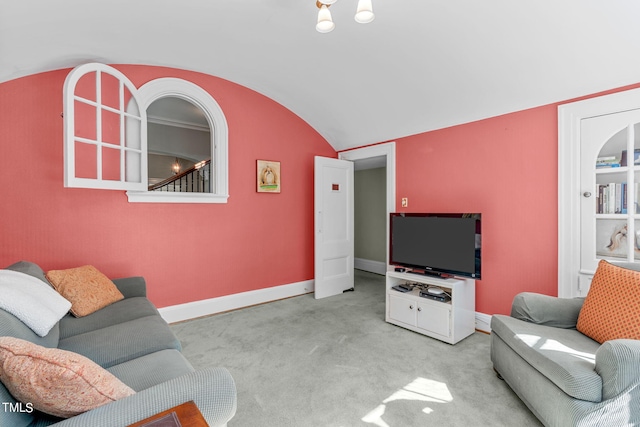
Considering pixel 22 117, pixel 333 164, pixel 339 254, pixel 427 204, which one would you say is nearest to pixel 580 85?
Result: pixel 427 204

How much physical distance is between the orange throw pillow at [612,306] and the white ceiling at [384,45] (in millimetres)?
1557

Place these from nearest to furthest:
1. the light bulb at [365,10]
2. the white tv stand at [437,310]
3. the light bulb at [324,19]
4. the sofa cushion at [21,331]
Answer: the sofa cushion at [21,331]
the light bulb at [365,10]
the light bulb at [324,19]
the white tv stand at [437,310]

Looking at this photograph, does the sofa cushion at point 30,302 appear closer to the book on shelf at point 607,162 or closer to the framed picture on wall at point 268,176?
the framed picture on wall at point 268,176

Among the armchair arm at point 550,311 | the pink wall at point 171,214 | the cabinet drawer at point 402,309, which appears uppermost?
the pink wall at point 171,214

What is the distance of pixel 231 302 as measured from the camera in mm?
3607

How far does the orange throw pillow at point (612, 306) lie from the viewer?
1.60 m

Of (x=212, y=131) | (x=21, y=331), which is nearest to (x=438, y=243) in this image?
(x=212, y=131)

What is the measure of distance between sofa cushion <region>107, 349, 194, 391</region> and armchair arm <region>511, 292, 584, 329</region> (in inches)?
86.8

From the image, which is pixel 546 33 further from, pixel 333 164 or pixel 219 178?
pixel 219 178

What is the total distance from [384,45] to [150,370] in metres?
2.87

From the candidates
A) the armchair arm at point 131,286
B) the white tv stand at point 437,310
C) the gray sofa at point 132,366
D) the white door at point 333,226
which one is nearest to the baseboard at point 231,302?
the white door at point 333,226

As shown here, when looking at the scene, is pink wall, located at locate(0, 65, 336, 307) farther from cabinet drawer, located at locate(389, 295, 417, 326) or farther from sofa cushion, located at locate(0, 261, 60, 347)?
cabinet drawer, located at locate(389, 295, 417, 326)

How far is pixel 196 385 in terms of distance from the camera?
3.67 feet

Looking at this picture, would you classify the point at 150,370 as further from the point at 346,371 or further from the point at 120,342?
the point at 346,371
